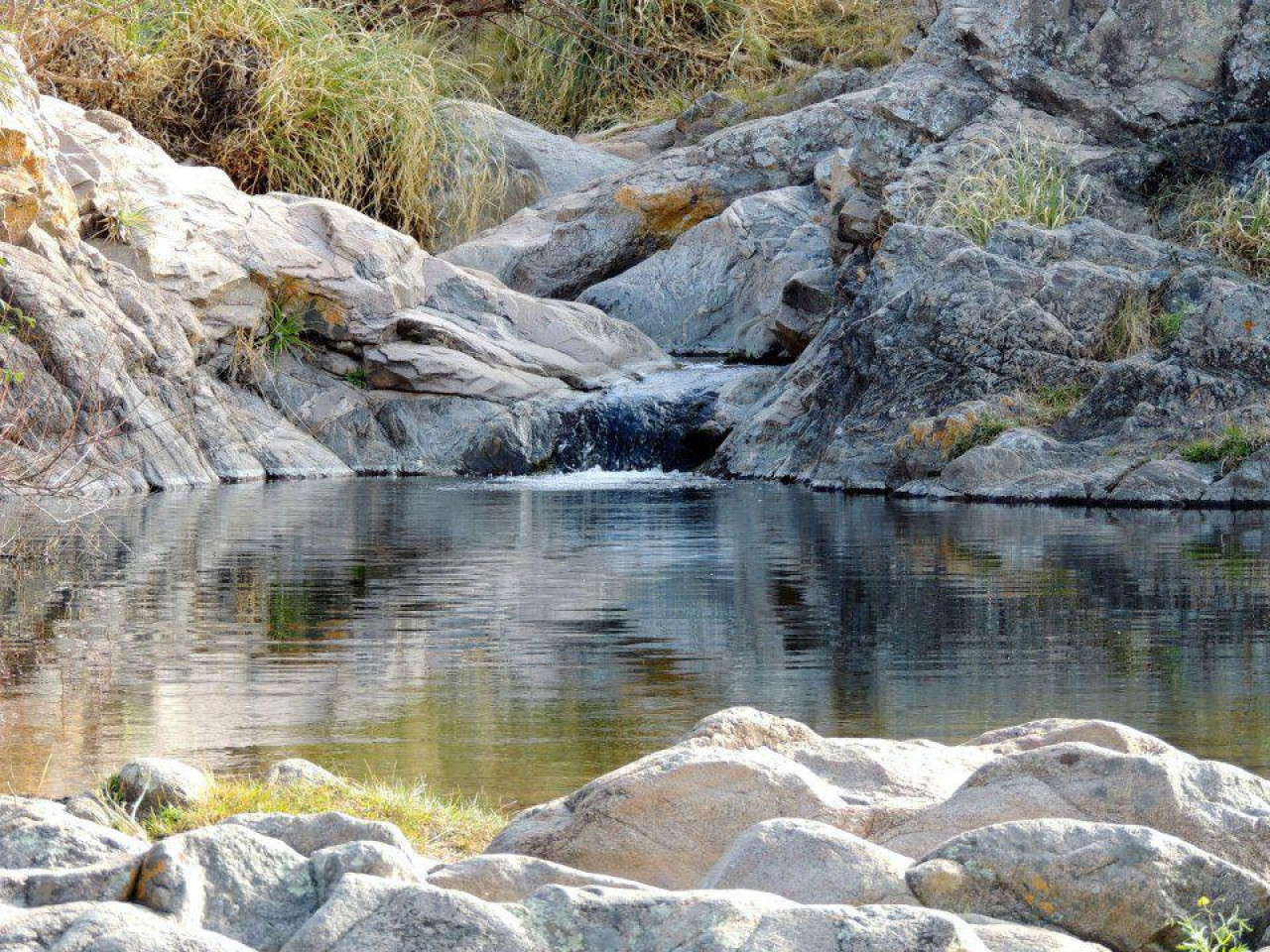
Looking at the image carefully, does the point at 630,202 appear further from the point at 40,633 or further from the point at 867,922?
the point at 867,922

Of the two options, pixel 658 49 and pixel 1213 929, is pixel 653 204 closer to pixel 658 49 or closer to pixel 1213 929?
pixel 658 49

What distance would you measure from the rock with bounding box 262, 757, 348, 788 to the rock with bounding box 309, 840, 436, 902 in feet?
4.66

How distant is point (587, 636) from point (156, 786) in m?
3.55

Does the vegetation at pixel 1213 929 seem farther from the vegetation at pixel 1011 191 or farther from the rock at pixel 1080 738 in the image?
the vegetation at pixel 1011 191

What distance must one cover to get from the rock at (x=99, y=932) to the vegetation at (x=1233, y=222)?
15345mm

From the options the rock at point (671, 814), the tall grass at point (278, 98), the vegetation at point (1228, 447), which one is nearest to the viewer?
the rock at point (671, 814)

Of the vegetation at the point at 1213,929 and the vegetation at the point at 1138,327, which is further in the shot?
the vegetation at the point at 1138,327

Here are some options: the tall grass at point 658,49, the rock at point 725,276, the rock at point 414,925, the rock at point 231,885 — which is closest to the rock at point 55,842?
the rock at point 231,885

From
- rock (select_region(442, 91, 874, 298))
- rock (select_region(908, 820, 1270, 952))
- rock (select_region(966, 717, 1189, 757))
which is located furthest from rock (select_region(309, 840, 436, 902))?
Answer: rock (select_region(442, 91, 874, 298))

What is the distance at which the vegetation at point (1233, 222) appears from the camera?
1720 centimetres

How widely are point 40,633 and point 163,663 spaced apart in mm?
1034

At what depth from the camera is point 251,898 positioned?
360cm

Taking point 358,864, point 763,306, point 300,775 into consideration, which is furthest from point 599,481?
point 358,864

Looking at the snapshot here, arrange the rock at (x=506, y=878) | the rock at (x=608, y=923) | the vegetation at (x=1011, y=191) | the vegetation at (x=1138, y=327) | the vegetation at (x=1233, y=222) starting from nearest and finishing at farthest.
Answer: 1. the rock at (x=608, y=923)
2. the rock at (x=506, y=878)
3. the vegetation at (x=1138, y=327)
4. the vegetation at (x=1233, y=222)
5. the vegetation at (x=1011, y=191)
